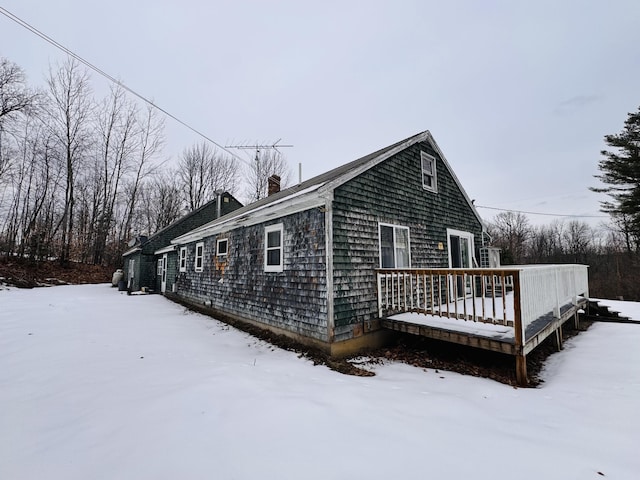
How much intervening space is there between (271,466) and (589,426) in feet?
11.6

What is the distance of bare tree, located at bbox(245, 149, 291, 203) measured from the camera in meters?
27.5

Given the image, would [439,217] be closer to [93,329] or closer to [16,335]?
[93,329]

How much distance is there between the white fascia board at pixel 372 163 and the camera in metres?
5.75

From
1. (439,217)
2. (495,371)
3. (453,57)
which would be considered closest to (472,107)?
(453,57)

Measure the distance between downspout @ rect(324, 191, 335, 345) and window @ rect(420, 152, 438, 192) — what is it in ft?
14.1

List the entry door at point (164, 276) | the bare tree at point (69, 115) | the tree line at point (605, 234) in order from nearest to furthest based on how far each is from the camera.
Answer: the entry door at point (164, 276)
the tree line at point (605, 234)
the bare tree at point (69, 115)

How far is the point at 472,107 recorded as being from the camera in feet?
45.8

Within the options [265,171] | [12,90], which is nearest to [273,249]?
[265,171]

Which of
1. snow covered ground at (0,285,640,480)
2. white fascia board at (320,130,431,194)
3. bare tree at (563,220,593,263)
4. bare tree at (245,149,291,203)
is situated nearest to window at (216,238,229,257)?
snow covered ground at (0,285,640,480)

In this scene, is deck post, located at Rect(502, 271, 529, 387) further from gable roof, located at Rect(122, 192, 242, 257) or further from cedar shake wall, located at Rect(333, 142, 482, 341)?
gable roof, located at Rect(122, 192, 242, 257)

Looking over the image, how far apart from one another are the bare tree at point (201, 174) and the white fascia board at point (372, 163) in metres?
26.7

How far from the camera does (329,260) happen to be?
5.62m

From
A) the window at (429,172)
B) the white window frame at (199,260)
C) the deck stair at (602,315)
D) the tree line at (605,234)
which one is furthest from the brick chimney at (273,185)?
the deck stair at (602,315)

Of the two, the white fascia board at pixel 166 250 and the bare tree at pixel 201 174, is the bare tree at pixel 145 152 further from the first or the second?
the white fascia board at pixel 166 250
